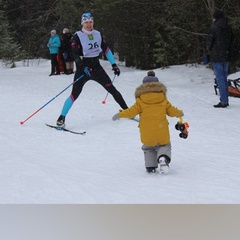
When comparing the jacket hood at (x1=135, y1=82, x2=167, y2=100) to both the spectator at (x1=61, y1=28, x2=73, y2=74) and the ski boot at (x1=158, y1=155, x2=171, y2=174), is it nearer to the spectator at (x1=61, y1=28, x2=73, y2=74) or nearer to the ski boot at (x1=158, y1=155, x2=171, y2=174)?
the ski boot at (x1=158, y1=155, x2=171, y2=174)

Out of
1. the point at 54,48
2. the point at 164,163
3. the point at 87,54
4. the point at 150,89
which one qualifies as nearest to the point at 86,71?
the point at 87,54

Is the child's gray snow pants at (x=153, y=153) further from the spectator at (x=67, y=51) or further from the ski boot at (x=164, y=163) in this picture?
the spectator at (x=67, y=51)

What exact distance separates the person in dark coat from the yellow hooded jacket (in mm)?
4714

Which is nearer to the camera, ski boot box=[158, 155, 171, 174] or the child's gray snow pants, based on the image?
ski boot box=[158, 155, 171, 174]

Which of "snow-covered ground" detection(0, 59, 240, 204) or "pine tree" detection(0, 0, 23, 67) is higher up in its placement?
"pine tree" detection(0, 0, 23, 67)

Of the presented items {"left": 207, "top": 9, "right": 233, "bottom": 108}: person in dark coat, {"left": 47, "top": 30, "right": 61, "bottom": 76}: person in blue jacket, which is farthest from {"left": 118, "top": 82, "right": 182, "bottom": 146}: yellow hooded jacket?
{"left": 47, "top": 30, "right": 61, "bottom": 76}: person in blue jacket

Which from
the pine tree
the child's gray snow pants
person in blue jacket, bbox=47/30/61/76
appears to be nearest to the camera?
the child's gray snow pants

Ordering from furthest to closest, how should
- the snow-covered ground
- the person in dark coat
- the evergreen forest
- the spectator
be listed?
the spectator, the evergreen forest, the person in dark coat, the snow-covered ground

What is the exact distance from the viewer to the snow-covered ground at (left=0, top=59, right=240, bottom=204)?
4.83 meters

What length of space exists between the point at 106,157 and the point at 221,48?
4.60 meters

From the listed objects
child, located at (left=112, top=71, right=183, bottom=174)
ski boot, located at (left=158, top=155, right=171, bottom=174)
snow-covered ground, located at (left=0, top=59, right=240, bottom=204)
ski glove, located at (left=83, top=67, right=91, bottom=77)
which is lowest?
snow-covered ground, located at (left=0, top=59, right=240, bottom=204)

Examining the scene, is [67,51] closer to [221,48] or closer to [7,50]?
[7,50]

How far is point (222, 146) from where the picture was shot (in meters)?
7.05

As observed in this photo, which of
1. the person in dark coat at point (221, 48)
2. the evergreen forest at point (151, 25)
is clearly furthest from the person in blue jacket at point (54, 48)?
the person in dark coat at point (221, 48)
